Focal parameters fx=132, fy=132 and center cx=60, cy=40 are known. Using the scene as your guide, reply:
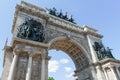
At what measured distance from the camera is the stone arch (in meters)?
18.6

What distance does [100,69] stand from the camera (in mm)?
17172

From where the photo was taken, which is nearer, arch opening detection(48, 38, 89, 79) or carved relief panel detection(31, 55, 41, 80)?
carved relief panel detection(31, 55, 41, 80)

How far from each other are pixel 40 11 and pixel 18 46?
7075 millimetres

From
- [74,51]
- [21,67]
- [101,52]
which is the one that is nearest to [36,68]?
[21,67]

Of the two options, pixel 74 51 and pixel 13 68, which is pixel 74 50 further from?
pixel 13 68

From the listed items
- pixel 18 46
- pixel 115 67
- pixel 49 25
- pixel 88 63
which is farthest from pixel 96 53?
pixel 18 46

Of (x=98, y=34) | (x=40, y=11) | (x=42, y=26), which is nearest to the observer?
(x=42, y=26)

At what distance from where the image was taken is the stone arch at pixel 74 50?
18.6 metres

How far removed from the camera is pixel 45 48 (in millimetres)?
14273

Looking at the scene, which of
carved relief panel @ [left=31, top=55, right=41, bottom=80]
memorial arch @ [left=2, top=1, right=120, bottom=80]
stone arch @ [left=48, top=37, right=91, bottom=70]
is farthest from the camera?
stone arch @ [left=48, top=37, right=91, bottom=70]

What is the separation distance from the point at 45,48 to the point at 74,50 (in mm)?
6775

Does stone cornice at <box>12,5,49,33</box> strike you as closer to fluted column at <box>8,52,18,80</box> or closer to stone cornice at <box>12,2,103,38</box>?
stone cornice at <box>12,2,103,38</box>

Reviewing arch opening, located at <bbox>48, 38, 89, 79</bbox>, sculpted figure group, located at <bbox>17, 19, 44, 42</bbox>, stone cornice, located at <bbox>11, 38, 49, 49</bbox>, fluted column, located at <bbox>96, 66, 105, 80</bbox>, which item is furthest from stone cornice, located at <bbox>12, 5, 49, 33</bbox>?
fluted column, located at <bbox>96, 66, 105, 80</bbox>

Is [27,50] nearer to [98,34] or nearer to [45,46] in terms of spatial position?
[45,46]
